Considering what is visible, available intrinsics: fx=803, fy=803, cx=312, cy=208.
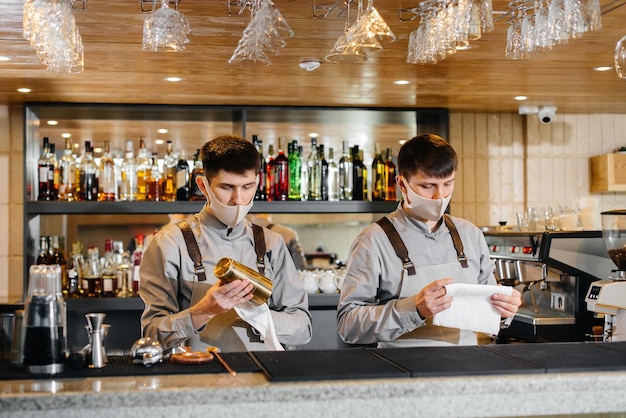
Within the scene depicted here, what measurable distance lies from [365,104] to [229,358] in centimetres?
333

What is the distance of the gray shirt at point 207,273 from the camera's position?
275 cm

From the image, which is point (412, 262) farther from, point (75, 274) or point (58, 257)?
point (58, 257)

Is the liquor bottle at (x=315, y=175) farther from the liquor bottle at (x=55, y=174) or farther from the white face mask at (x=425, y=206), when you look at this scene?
the white face mask at (x=425, y=206)

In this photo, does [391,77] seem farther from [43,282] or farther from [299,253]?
[43,282]

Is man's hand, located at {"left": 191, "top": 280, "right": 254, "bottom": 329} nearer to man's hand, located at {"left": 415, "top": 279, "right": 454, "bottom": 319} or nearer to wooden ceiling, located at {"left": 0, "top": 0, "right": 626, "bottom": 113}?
man's hand, located at {"left": 415, "top": 279, "right": 454, "bottom": 319}

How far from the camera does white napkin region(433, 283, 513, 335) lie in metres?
2.68

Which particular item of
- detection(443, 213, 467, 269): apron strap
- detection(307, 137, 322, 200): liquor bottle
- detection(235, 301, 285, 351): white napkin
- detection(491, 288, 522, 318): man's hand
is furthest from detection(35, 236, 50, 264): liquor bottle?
detection(491, 288, 522, 318): man's hand

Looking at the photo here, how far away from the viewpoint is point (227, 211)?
2.80m

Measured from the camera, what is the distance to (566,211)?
4.93 metres

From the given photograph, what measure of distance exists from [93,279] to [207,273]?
99.9 inches

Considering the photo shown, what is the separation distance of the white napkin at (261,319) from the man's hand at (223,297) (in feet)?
0.40

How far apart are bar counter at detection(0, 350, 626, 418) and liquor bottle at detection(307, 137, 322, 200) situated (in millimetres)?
3459

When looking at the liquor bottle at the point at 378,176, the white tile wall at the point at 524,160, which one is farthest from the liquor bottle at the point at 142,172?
the white tile wall at the point at 524,160

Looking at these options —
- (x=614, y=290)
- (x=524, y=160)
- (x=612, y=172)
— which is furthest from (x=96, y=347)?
(x=612, y=172)
